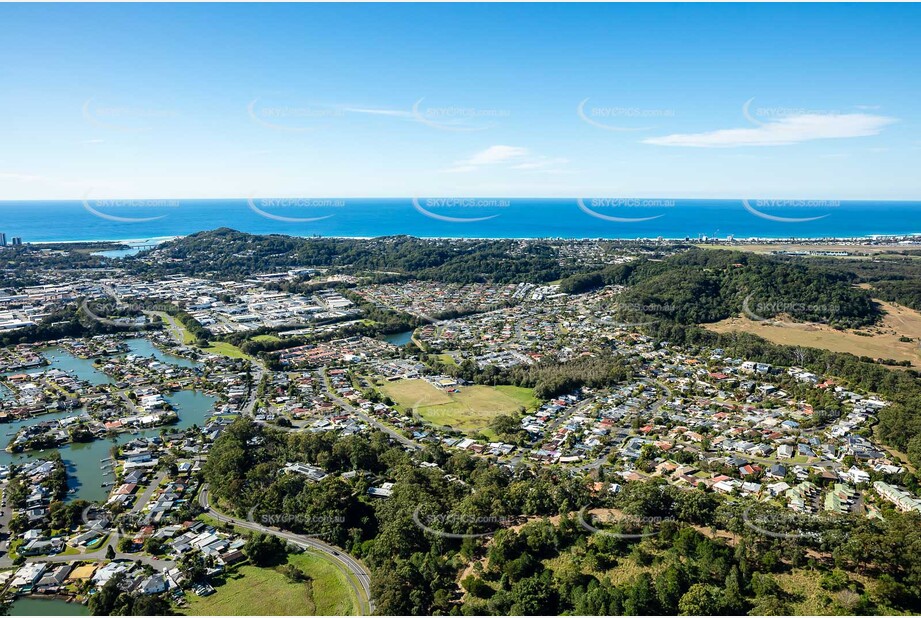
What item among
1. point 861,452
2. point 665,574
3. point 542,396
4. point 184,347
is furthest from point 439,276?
point 665,574

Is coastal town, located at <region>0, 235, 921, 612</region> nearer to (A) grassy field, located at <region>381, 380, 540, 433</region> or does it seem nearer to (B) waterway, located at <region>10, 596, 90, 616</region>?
(A) grassy field, located at <region>381, 380, 540, 433</region>

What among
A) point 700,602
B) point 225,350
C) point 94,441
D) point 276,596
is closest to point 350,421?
point 276,596

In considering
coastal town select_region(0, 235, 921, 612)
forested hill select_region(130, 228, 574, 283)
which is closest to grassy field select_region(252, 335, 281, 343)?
coastal town select_region(0, 235, 921, 612)

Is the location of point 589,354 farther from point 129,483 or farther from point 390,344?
point 129,483

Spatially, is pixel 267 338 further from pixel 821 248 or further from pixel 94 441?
pixel 821 248

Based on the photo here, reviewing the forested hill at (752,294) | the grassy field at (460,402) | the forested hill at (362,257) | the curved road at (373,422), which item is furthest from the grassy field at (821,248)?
the curved road at (373,422)
